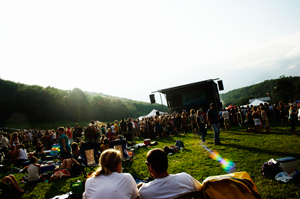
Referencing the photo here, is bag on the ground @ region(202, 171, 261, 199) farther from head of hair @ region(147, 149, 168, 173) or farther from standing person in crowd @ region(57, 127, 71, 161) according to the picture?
standing person in crowd @ region(57, 127, 71, 161)

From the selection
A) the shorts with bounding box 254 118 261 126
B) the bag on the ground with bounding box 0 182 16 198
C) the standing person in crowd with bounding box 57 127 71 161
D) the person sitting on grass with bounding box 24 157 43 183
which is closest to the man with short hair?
the bag on the ground with bounding box 0 182 16 198

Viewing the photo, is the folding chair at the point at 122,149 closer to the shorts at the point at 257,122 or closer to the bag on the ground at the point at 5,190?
the bag on the ground at the point at 5,190

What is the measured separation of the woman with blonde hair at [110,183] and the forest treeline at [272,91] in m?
42.0

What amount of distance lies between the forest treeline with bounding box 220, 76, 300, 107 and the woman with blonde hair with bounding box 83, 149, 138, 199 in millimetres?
41971

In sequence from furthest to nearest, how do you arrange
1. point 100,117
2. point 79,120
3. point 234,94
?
point 234,94
point 100,117
point 79,120

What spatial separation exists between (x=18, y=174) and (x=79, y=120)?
159 ft

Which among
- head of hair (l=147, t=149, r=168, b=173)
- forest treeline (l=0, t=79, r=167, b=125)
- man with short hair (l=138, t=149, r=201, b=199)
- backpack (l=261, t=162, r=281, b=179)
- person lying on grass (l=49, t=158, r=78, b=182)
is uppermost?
forest treeline (l=0, t=79, r=167, b=125)

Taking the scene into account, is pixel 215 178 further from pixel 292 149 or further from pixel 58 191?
pixel 292 149

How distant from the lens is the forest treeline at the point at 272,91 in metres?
67.3

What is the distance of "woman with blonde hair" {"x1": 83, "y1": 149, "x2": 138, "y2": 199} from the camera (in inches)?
82.0

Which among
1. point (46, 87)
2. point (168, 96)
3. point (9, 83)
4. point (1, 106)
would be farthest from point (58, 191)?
point (9, 83)

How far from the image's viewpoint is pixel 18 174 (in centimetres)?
803

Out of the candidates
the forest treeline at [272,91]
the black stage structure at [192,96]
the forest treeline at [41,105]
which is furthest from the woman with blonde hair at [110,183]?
the forest treeline at [41,105]

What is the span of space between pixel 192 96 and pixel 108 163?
26.1 metres
